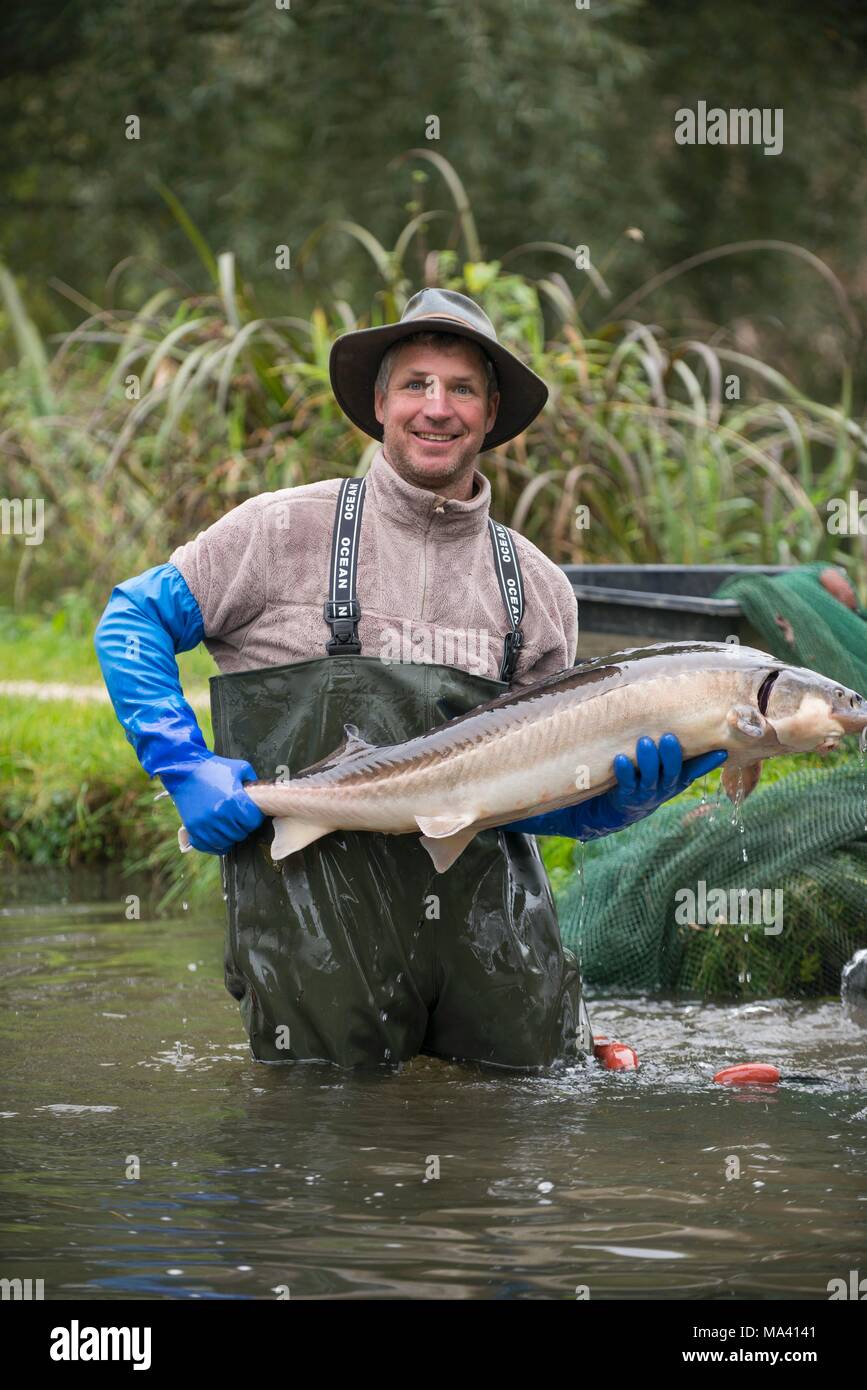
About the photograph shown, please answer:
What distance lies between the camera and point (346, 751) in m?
4.05

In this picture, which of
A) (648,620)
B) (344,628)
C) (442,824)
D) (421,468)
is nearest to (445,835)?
(442,824)

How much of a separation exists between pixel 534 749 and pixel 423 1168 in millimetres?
919

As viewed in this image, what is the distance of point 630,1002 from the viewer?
18.2 feet

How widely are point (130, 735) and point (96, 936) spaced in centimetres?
242

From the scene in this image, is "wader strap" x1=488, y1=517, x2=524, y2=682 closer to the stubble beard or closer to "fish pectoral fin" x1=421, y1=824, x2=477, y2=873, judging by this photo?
the stubble beard

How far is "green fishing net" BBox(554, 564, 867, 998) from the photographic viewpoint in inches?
219

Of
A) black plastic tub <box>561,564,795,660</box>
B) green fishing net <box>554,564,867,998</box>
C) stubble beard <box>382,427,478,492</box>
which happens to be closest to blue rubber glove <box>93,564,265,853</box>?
stubble beard <box>382,427,478,492</box>

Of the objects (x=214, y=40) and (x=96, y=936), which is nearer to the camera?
(x=96, y=936)

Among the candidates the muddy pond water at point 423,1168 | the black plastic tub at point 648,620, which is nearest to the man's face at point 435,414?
the muddy pond water at point 423,1168

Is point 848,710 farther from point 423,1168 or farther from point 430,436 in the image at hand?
point 423,1168

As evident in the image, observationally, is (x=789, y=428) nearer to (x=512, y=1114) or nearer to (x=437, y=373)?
(x=437, y=373)

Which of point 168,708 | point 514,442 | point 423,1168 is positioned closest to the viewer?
point 423,1168

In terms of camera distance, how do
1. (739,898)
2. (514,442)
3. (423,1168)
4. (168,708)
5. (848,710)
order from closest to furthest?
1. (423,1168)
2. (848,710)
3. (168,708)
4. (739,898)
5. (514,442)
